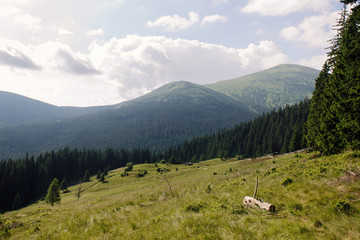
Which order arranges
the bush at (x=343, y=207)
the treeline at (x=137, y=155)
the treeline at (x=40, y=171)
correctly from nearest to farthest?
the bush at (x=343, y=207), the treeline at (x=40, y=171), the treeline at (x=137, y=155)

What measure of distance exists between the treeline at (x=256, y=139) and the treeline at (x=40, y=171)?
4777 cm

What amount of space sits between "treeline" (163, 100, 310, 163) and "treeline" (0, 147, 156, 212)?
47771mm

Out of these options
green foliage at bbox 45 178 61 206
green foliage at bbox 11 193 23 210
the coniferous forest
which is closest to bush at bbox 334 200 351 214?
the coniferous forest

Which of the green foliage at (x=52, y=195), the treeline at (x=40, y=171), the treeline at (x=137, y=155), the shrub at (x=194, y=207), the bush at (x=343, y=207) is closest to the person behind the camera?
the bush at (x=343, y=207)

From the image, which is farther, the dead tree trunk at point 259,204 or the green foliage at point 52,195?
the green foliage at point 52,195

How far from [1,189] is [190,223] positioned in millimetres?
112841

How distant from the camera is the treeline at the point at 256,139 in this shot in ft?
330

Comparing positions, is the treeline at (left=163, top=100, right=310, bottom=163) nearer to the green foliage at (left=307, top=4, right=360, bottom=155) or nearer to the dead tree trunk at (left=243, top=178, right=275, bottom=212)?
the green foliage at (left=307, top=4, right=360, bottom=155)

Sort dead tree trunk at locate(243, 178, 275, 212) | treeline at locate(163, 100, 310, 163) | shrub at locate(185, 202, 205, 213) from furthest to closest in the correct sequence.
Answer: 1. treeline at locate(163, 100, 310, 163)
2. shrub at locate(185, 202, 205, 213)
3. dead tree trunk at locate(243, 178, 275, 212)

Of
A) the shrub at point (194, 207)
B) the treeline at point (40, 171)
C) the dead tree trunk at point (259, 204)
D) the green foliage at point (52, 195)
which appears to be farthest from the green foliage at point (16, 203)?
the dead tree trunk at point (259, 204)

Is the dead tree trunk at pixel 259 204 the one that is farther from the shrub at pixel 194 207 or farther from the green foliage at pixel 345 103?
the green foliage at pixel 345 103

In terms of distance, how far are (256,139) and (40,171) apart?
13137cm

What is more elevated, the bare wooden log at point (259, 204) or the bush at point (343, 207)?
the bush at point (343, 207)

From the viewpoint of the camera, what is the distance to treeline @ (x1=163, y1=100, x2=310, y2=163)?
330ft
